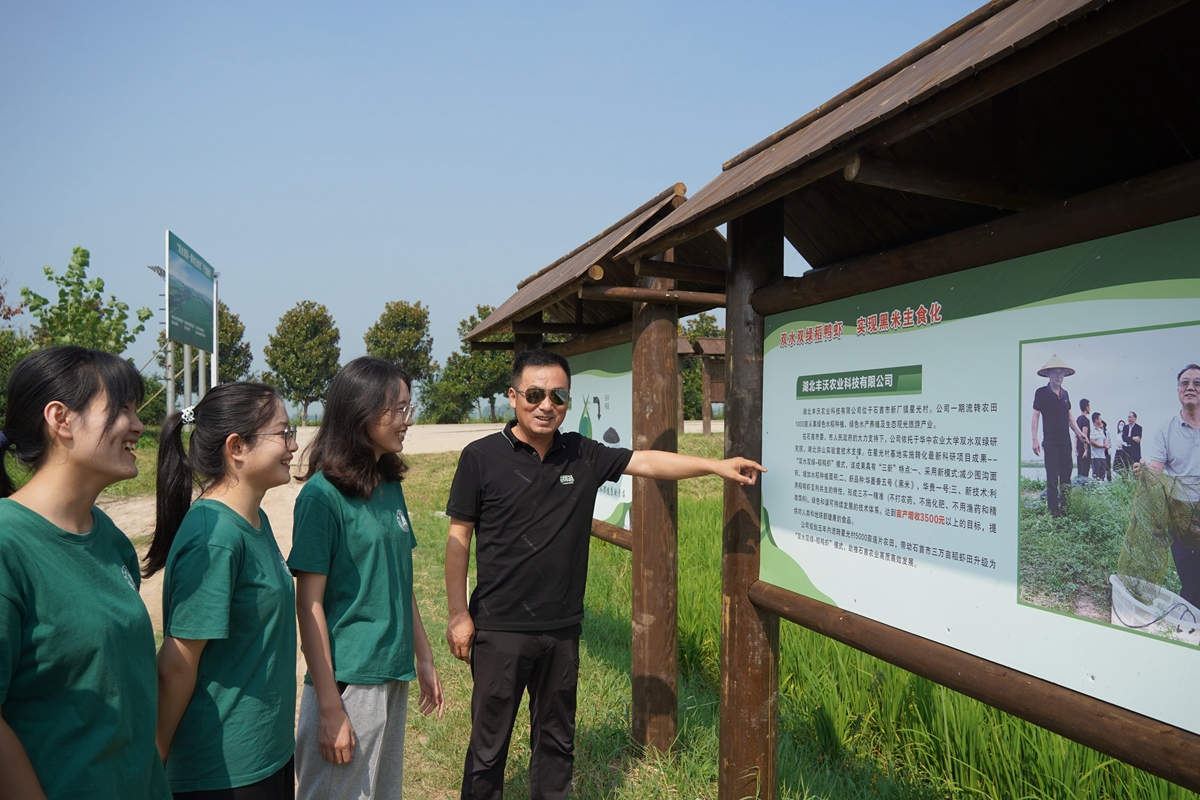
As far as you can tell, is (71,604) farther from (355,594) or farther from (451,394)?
(451,394)

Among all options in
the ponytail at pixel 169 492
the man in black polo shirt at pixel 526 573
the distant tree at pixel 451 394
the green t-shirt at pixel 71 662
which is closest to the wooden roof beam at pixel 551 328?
the man in black polo shirt at pixel 526 573

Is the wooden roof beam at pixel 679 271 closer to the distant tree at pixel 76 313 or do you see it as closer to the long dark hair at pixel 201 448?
the long dark hair at pixel 201 448

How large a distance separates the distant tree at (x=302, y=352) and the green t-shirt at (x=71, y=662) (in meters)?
33.4

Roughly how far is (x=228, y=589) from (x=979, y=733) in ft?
9.79

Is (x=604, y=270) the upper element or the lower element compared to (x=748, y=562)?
upper

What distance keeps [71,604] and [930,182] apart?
2.06m

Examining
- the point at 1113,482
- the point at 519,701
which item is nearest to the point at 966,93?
the point at 1113,482

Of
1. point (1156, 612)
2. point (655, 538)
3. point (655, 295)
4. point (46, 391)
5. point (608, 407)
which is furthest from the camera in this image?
point (608, 407)

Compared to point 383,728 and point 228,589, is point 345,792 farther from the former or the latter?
point 228,589

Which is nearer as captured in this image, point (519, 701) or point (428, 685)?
point (428, 685)

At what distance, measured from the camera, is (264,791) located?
1865 mm

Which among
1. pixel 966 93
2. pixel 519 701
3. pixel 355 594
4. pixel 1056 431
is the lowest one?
pixel 519 701

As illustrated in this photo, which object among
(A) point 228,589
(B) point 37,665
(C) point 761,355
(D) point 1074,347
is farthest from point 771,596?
(B) point 37,665

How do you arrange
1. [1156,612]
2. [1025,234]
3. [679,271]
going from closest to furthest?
[1156,612]
[1025,234]
[679,271]
